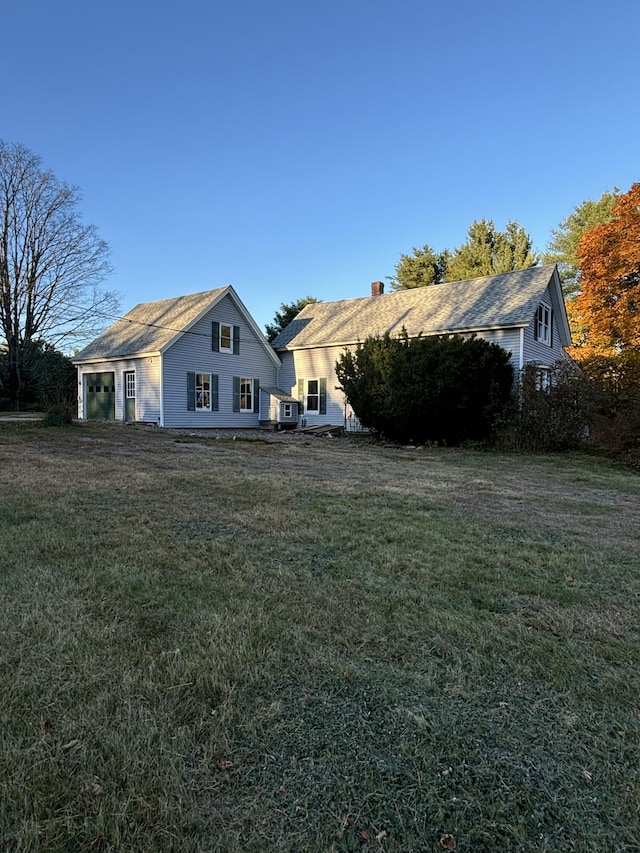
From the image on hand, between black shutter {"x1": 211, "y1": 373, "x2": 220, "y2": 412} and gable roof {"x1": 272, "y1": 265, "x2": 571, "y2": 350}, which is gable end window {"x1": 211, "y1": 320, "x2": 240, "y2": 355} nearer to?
black shutter {"x1": 211, "y1": 373, "x2": 220, "y2": 412}

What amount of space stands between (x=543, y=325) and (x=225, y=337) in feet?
42.5

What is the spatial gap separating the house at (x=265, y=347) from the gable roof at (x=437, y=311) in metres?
0.05

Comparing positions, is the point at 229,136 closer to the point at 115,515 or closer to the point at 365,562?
the point at 115,515

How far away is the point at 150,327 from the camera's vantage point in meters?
19.6

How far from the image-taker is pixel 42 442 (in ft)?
34.7

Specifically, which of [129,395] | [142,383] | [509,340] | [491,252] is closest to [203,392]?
[142,383]

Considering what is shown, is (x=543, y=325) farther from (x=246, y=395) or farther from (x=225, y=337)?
(x=225, y=337)

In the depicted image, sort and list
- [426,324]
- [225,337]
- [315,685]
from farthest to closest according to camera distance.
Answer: [225,337] → [426,324] → [315,685]

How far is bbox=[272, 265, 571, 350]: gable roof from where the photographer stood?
16.5 metres

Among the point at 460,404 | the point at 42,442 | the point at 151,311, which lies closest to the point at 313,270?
the point at 151,311

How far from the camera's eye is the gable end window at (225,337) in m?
19.3

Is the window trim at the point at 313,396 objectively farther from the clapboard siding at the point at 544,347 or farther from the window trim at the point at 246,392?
the clapboard siding at the point at 544,347

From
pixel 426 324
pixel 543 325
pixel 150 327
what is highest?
pixel 150 327

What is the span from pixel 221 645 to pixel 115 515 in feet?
9.41
